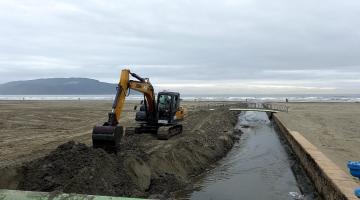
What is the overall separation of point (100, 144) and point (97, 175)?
2619 mm

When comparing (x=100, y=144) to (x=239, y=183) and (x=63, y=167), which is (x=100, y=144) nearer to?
(x=63, y=167)

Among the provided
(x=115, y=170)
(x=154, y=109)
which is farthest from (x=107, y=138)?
(x=154, y=109)

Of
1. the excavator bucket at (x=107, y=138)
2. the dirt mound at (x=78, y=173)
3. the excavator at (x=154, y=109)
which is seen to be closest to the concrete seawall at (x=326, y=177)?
the dirt mound at (x=78, y=173)

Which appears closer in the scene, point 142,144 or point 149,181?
point 149,181

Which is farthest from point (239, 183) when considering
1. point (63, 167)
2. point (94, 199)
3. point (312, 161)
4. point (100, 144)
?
point (94, 199)

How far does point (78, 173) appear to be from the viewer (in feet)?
31.6

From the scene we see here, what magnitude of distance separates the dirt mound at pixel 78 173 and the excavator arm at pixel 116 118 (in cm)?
83

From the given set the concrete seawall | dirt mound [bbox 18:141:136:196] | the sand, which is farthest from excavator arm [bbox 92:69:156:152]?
the concrete seawall

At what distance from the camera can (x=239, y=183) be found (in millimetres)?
13430

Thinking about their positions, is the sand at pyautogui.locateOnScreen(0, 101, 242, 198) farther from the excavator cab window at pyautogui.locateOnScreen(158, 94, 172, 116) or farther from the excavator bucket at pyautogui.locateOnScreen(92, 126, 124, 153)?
the excavator cab window at pyautogui.locateOnScreen(158, 94, 172, 116)

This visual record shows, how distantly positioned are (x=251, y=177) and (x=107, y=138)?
Result: 17.7 feet

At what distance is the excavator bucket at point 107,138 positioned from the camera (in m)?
12.3

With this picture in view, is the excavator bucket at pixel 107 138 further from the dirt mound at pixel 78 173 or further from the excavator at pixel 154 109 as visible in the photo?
the excavator at pixel 154 109

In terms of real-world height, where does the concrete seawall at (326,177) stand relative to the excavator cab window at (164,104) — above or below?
below
